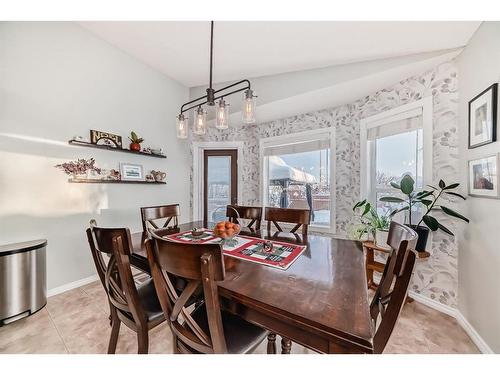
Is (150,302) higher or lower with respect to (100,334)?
higher

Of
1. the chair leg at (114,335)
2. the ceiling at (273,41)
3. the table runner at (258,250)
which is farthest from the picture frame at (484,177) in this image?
the chair leg at (114,335)

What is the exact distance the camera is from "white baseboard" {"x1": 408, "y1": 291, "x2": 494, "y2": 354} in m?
1.54

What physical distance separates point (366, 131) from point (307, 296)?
256cm

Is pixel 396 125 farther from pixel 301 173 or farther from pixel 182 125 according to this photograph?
pixel 182 125

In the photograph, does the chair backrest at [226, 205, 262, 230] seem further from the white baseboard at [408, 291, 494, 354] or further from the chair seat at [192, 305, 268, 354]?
the white baseboard at [408, 291, 494, 354]

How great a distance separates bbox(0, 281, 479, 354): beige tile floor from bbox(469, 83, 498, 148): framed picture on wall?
1.58 metres

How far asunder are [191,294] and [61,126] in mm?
2621

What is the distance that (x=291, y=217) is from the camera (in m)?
2.12

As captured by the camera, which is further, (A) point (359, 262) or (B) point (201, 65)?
(B) point (201, 65)

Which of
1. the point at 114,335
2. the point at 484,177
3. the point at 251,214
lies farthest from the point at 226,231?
the point at 484,177

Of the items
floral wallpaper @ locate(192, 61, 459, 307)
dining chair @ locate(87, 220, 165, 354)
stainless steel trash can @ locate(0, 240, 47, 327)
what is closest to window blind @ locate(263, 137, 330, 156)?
floral wallpaper @ locate(192, 61, 459, 307)
